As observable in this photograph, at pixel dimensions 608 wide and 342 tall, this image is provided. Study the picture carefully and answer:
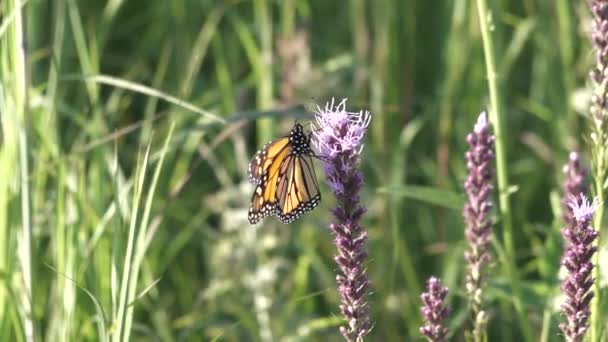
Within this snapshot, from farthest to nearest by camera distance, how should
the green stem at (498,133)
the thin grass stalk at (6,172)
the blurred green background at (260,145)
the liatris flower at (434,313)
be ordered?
the blurred green background at (260,145)
the thin grass stalk at (6,172)
the green stem at (498,133)
the liatris flower at (434,313)

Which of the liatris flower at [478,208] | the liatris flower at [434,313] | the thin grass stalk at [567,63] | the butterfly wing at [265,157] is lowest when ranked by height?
the liatris flower at [434,313]

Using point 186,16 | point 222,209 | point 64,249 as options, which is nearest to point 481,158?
point 64,249

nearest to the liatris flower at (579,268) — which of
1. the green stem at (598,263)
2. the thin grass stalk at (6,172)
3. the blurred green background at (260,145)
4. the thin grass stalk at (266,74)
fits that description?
the green stem at (598,263)

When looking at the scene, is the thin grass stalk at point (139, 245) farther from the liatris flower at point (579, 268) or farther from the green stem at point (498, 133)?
the liatris flower at point (579, 268)

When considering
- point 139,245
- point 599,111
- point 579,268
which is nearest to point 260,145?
point 139,245

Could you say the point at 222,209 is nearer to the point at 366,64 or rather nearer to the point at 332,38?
the point at 366,64

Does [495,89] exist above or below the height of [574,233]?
above

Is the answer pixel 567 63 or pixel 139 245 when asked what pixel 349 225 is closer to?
pixel 139 245
